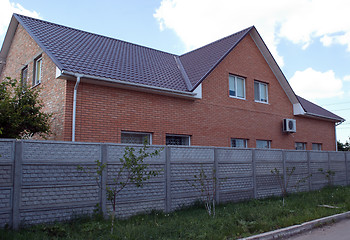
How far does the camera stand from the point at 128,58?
→ 12406mm

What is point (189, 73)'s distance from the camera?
1336 centimetres

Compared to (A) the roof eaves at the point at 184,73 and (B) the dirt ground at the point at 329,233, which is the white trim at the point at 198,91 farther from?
(B) the dirt ground at the point at 329,233

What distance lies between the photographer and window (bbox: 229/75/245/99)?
13.9 m

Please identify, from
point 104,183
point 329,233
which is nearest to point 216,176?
point 329,233

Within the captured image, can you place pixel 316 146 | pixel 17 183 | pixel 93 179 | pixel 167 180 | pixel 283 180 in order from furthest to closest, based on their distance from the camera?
pixel 316 146 < pixel 283 180 < pixel 167 180 < pixel 93 179 < pixel 17 183

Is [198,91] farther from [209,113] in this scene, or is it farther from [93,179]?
[93,179]

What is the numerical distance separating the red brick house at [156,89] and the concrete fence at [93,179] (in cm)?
250

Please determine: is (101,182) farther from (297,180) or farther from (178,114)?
(297,180)

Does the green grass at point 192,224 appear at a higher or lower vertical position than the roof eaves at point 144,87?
lower

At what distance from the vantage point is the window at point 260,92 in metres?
15.1

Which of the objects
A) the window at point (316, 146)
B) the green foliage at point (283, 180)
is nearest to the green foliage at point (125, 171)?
the green foliage at point (283, 180)

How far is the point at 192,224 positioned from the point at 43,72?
7.42 meters

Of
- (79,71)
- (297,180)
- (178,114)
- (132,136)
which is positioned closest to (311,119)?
(297,180)

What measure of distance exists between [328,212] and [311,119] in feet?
35.5
